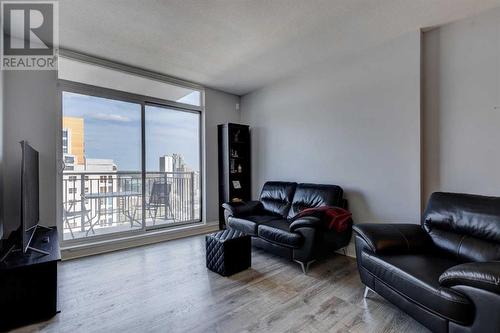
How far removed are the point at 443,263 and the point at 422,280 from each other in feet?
1.36

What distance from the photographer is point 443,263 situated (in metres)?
1.88

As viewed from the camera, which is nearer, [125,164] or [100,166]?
[100,166]

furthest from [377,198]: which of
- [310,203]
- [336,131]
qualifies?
[336,131]

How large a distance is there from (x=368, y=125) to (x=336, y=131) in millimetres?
458

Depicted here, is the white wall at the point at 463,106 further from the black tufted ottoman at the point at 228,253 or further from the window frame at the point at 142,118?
the window frame at the point at 142,118

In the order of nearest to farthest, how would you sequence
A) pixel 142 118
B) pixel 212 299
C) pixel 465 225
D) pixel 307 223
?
pixel 465 225 → pixel 212 299 → pixel 307 223 → pixel 142 118

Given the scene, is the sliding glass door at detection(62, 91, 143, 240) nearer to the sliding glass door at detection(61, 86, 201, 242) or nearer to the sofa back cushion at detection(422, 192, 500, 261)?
the sliding glass door at detection(61, 86, 201, 242)

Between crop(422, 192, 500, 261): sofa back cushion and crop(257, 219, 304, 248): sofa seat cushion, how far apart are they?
127 cm

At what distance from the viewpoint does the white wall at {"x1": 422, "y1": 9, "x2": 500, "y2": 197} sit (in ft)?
7.91

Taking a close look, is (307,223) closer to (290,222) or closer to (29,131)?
(290,222)

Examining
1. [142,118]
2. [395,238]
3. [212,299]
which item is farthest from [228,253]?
[142,118]

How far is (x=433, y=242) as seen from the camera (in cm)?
221

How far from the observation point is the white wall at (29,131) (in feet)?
9.40

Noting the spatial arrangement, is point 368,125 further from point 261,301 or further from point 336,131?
point 261,301
